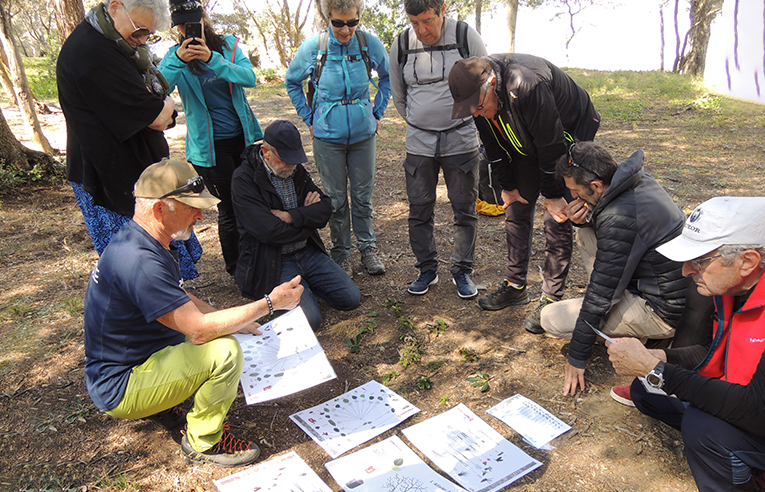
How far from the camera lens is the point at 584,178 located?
2.78m

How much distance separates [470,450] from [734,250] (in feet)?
5.25

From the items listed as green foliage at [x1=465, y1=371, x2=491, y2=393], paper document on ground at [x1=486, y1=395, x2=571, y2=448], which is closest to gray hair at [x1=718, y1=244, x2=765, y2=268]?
paper document on ground at [x1=486, y1=395, x2=571, y2=448]

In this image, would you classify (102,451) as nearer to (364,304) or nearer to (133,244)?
(133,244)

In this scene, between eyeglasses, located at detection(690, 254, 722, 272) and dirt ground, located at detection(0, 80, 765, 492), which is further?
dirt ground, located at detection(0, 80, 765, 492)

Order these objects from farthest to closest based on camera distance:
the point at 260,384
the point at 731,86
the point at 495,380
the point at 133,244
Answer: the point at 495,380, the point at 260,384, the point at 133,244, the point at 731,86

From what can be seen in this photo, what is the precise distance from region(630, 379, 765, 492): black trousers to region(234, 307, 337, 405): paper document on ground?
187cm

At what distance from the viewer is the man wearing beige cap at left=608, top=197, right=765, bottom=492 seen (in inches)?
77.6

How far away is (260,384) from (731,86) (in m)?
2.72

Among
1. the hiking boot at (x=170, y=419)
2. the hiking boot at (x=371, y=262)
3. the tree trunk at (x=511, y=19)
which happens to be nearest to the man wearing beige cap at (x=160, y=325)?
the hiking boot at (x=170, y=419)

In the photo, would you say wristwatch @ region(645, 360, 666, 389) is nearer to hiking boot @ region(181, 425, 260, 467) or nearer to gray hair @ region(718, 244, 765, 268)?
gray hair @ region(718, 244, 765, 268)

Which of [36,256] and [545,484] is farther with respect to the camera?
[36,256]

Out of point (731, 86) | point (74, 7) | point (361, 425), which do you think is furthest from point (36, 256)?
point (731, 86)

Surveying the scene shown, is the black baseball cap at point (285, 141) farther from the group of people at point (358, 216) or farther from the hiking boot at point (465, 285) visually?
the hiking boot at point (465, 285)

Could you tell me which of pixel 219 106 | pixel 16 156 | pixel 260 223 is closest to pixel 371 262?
pixel 260 223
